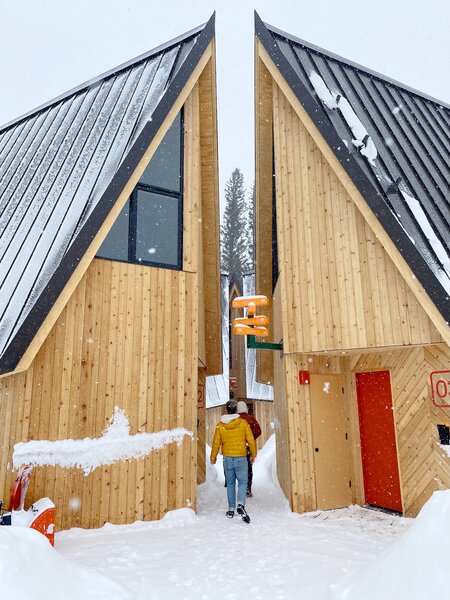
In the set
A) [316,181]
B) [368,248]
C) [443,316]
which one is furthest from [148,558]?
[316,181]

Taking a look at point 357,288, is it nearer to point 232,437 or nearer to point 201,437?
point 232,437

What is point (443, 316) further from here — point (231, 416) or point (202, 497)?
point (202, 497)

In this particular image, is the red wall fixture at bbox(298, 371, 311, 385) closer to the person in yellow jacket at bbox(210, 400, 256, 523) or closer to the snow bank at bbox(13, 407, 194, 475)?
the person in yellow jacket at bbox(210, 400, 256, 523)

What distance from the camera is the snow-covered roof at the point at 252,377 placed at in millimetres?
19250

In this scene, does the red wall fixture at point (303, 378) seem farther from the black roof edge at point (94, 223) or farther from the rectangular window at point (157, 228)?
the black roof edge at point (94, 223)

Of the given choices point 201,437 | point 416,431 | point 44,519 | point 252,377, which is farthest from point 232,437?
point 252,377

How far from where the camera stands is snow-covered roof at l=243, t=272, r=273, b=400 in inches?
758

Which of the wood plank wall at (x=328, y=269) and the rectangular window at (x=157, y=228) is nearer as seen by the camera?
the wood plank wall at (x=328, y=269)

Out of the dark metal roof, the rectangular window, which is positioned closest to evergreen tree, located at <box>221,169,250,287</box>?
the dark metal roof

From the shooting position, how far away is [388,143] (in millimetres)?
8367

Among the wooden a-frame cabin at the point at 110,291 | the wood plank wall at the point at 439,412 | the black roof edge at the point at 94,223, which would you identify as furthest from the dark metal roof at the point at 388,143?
the wooden a-frame cabin at the point at 110,291

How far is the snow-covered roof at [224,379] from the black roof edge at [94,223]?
346 inches

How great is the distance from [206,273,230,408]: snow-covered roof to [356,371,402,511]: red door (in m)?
8.35

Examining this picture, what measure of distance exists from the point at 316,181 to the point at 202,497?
Result: 675cm
